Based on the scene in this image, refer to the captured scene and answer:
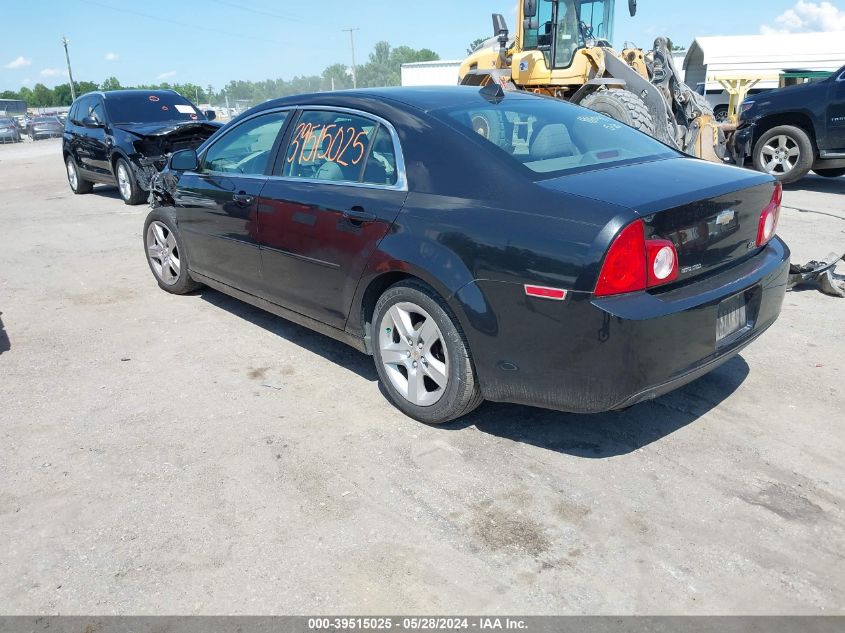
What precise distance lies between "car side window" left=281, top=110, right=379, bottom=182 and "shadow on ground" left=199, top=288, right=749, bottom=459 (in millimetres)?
1531

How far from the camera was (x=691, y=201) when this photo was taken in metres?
2.99

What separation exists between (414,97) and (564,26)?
356 inches

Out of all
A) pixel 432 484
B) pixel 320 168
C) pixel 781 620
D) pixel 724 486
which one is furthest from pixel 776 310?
pixel 320 168

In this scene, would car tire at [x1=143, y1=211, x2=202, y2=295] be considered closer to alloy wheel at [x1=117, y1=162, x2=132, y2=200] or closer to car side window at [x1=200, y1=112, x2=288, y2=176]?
car side window at [x1=200, y1=112, x2=288, y2=176]

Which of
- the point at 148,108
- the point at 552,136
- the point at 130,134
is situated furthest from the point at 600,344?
the point at 148,108

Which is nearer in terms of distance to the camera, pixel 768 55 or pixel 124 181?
pixel 124 181

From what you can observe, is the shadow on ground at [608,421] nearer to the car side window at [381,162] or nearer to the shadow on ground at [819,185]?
the car side window at [381,162]

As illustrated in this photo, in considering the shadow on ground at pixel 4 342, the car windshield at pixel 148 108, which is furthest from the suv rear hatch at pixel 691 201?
the car windshield at pixel 148 108

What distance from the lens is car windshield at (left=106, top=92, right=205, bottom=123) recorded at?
11.3 meters

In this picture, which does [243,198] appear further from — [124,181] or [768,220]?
[124,181]

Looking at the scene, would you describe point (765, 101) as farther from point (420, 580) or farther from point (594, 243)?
point (420, 580)

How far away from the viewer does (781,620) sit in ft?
7.59

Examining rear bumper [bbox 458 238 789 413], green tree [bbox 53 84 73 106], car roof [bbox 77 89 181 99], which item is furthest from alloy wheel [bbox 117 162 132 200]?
green tree [bbox 53 84 73 106]

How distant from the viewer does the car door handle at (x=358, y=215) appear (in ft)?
12.0
